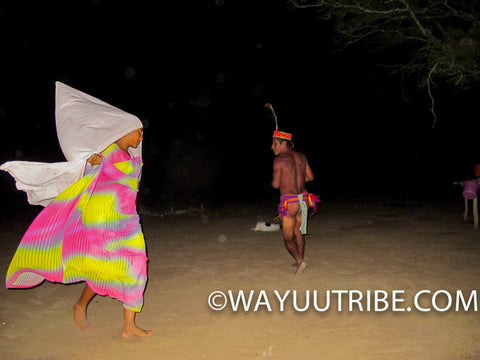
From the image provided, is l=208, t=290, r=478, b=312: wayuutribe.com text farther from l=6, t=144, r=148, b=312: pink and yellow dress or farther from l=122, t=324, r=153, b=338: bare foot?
l=6, t=144, r=148, b=312: pink and yellow dress

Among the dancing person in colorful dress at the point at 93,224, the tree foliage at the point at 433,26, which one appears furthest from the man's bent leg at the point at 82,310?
the tree foliage at the point at 433,26

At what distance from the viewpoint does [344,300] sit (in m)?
5.04

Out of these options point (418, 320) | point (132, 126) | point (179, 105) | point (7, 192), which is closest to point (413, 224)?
point (418, 320)

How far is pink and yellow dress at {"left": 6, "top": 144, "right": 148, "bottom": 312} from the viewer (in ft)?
12.9

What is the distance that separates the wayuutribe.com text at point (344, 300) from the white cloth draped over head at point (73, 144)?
1.92 m

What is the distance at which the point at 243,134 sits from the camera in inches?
1131

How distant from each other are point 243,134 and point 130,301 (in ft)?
82.2

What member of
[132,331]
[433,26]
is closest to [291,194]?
[132,331]

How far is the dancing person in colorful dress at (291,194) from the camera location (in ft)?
20.2

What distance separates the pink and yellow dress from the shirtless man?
252cm

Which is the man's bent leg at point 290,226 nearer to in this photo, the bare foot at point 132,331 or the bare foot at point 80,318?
the bare foot at point 132,331

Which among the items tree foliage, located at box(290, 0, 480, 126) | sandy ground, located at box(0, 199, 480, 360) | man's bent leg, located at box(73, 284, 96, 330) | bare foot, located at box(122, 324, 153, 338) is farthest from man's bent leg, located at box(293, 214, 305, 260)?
tree foliage, located at box(290, 0, 480, 126)

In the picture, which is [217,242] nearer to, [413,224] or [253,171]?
[413,224]

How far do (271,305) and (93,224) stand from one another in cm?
195
